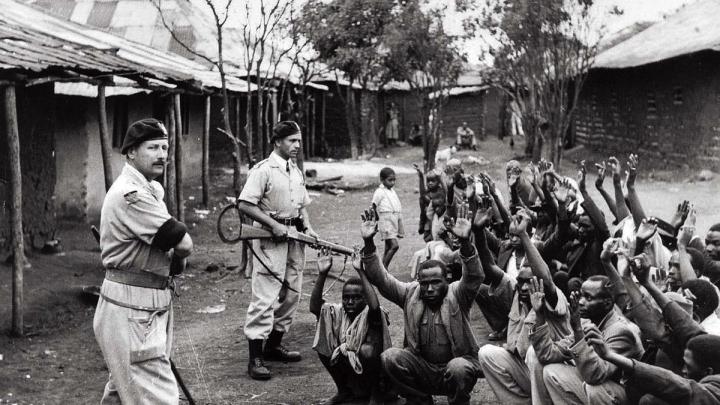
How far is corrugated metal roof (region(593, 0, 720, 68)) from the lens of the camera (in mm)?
16609

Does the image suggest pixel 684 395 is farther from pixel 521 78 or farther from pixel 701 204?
pixel 521 78

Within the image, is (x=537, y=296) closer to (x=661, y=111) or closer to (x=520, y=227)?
(x=520, y=227)

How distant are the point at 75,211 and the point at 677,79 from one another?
1370 cm

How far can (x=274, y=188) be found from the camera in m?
6.33

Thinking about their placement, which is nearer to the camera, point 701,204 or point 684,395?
point 684,395

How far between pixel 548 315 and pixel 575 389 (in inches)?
17.1

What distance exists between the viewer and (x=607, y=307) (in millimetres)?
4527

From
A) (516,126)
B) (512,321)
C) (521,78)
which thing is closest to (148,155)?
(512,321)

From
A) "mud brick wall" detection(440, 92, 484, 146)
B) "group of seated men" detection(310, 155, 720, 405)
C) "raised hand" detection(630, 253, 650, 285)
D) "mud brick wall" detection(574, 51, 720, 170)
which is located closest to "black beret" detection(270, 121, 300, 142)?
"group of seated men" detection(310, 155, 720, 405)

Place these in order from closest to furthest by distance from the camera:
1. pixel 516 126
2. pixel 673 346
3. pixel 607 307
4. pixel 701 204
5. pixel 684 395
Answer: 1. pixel 684 395
2. pixel 673 346
3. pixel 607 307
4. pixel 701 204
5. pixel 516 126

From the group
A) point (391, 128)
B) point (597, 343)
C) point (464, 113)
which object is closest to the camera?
point (597, 343)

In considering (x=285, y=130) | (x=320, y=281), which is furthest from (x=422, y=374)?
(x=285, y=130)

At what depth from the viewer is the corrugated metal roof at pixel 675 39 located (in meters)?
16.6

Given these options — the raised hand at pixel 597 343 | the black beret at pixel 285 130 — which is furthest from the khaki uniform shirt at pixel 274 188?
the raised hand at pixel 597 343
